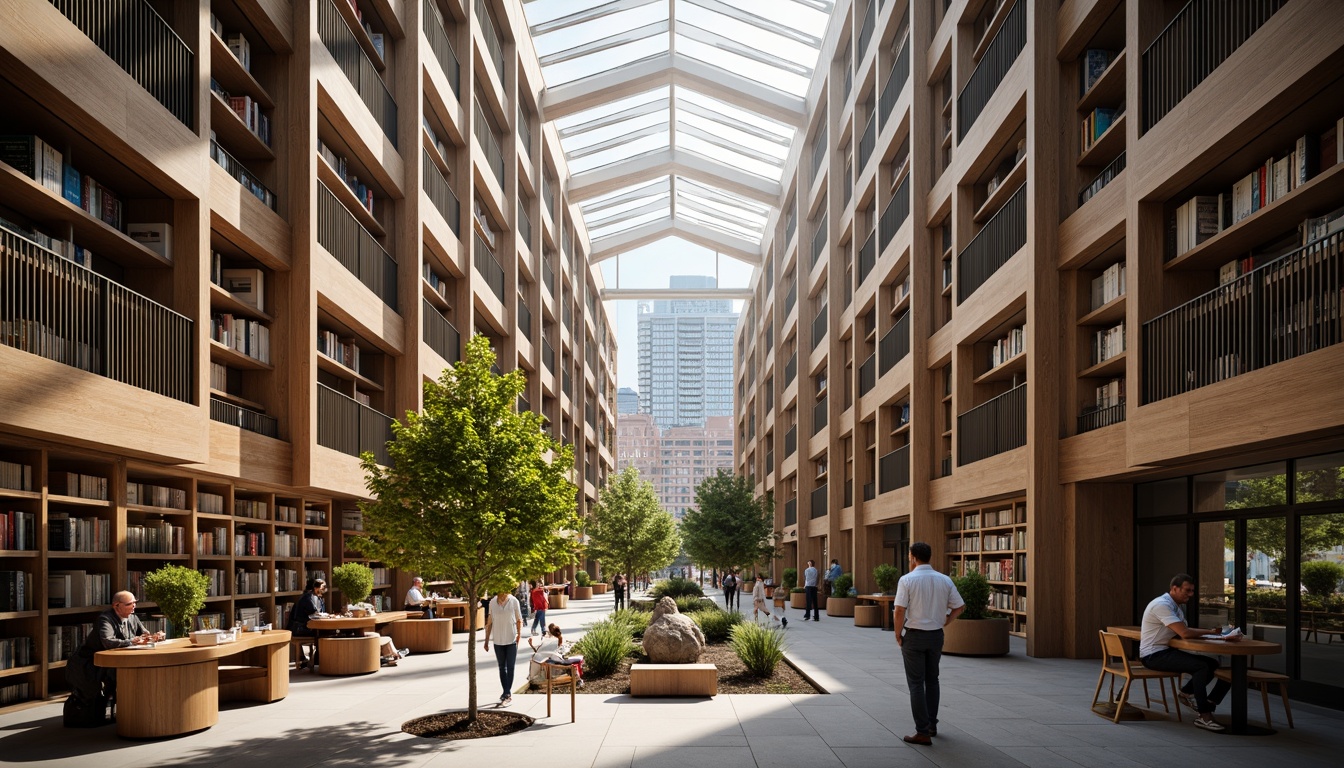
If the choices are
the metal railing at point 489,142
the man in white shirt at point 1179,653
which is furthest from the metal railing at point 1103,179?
the metal railing at point 489,142

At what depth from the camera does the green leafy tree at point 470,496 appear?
1112 cm

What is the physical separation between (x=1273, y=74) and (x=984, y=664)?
33.4 ft

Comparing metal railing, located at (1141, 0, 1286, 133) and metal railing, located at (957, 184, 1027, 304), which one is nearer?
metal railing, located at (1141, 0, 1286, 133)

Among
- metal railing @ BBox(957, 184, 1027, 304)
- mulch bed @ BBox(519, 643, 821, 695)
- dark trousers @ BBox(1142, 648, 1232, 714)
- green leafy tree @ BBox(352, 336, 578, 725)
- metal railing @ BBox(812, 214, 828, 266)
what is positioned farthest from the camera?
metal railing @ BBox(812, 214, 828, 266)

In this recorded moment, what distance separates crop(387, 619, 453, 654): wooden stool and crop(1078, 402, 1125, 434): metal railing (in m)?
12.6

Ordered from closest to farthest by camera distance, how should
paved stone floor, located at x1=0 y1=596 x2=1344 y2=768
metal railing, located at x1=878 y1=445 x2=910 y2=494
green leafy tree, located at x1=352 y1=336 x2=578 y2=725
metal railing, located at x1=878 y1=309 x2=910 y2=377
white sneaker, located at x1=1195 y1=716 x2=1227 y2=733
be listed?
paved stone floor, located at x1=0 y1=596 x2=1344 y2=768, white sneaker, located at x1=1195 y1=716 x2=1227 y2=733, green leafy tree, located at x1=352 y1=336 x2=578 y2=725, metal railing, located at x1=878 y1=445 x2=910 y2=494, metal railing, located at x1=878 y1=309 x2=910 y2=377

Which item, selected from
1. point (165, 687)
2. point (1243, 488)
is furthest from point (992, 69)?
point (165, 687)

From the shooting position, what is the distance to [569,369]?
1884 inches

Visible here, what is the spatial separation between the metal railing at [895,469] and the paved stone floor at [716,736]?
12.1 m

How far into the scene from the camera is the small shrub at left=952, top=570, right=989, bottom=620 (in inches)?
692

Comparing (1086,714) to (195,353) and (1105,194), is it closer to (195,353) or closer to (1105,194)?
(1105,194)

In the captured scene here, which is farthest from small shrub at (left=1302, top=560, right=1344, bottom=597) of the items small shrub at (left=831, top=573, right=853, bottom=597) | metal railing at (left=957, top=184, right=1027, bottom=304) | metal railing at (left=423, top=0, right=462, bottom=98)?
metal railing at (left=423, top=0, right=462, bottom=98)

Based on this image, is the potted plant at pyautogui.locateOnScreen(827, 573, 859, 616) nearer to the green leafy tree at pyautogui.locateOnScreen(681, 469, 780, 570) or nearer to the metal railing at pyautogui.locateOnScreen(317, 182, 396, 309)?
the green leafy tree at pyautogui.locateOnScreen(681, 469, 780, 570)

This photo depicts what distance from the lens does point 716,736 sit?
33.7ft
